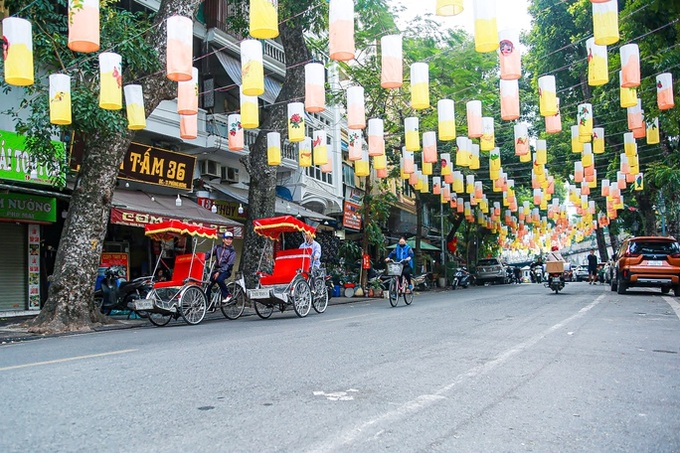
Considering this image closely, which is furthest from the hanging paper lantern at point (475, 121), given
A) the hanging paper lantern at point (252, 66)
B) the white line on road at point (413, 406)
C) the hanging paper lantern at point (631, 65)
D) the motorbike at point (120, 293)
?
the white line on road at point (413, 406)

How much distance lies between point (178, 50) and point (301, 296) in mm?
5486

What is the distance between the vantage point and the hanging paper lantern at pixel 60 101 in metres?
11.2

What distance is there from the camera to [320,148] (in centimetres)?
1936

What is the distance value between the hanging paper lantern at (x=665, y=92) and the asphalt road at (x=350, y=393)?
7.43m

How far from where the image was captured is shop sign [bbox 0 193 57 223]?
49.2 ft

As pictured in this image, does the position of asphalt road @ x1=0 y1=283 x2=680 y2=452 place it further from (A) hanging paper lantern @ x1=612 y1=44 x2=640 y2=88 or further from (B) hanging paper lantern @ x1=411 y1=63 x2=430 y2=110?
(B) hanging paper lantern @ x1=411 y1=63 x2=430 y2=110

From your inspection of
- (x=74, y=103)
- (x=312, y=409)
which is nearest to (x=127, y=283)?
(x=74, y=103)

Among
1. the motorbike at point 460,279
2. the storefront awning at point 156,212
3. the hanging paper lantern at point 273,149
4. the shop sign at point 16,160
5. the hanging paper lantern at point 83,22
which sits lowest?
the motorbike at point 460,279

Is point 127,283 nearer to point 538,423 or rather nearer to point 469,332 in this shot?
point 469,332

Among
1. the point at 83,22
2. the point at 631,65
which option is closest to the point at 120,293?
the point at 83,22

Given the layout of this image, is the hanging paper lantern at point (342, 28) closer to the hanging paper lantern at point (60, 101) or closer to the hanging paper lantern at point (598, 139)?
the hanging paper lantern at point (60, 101)

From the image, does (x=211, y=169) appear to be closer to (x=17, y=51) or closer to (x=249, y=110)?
(x=249, y=110)

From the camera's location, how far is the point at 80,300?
39.1 ft

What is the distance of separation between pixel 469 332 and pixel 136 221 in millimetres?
10020
